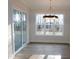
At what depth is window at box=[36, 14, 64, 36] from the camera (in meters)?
11.2

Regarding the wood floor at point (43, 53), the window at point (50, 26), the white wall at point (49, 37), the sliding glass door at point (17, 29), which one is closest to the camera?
the wood floor at point (43, 53)

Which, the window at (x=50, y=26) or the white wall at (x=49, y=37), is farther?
the window at (x=50, y=26)

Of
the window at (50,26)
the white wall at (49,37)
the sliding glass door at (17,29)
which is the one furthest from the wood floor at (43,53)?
the window at (50,26)

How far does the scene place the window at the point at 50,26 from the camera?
1122 cm

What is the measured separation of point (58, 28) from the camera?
37.0ft

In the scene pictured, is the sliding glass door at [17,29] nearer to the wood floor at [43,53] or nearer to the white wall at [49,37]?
the wood floor at [43,53]

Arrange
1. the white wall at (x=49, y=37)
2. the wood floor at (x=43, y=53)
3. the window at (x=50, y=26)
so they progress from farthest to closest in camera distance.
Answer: the window at (x=50, y=26), the white wall at (x=49, y=37), the wood floor at (x=43, y=53)

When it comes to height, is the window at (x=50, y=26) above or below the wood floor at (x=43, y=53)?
above

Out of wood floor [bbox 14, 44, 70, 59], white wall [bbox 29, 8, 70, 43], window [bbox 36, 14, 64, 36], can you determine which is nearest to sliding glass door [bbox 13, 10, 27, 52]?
wood floor [bbox 14, 44, 70, 59]

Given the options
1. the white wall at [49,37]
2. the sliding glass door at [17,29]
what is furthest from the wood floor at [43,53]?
the white wall at [49,37]

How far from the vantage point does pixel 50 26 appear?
1139 centimetres

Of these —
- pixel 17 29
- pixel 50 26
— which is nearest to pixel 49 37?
pixel 50 26
